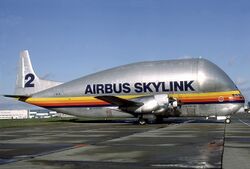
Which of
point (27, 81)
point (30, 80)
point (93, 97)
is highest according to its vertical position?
point (30, 80)

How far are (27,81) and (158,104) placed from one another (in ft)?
69.9

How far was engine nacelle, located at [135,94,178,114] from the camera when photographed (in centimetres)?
3869

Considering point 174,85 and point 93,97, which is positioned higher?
point 174,85

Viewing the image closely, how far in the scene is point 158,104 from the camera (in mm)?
38750

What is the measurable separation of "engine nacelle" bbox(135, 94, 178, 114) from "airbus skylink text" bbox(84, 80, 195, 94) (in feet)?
4.14

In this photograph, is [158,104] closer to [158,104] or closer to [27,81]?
[158,104]

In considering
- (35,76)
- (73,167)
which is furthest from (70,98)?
(73,167)

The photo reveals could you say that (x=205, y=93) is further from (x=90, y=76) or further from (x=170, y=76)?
(x=90, y=76)

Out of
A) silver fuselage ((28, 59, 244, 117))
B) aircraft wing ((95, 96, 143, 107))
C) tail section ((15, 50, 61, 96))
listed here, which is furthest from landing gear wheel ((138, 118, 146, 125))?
tail section ((15, 50, 61, 96))

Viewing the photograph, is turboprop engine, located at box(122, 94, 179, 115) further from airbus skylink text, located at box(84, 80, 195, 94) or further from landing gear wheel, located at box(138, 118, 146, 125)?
airbus skylink text, located at box(84, 80, 195, 94)

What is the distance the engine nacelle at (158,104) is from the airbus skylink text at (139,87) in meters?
1.26

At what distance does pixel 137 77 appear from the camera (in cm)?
4181

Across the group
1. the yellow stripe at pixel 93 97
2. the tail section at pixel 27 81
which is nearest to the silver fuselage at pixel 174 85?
the yellow stripe at pixel 93 97

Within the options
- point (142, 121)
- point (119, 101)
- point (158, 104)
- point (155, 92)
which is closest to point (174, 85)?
point (155, 92)
